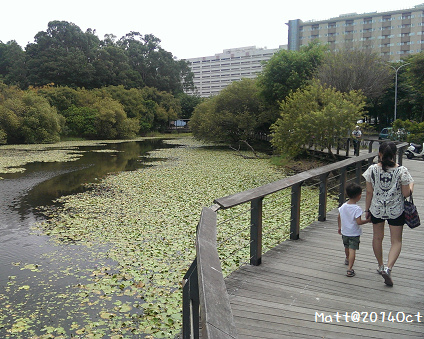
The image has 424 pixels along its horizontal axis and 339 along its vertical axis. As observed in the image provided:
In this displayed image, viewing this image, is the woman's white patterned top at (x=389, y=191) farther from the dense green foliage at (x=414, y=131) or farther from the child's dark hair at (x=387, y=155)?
the dense green foliage at (x=414, y=131)

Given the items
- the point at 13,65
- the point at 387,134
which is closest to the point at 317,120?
the point at 387,134

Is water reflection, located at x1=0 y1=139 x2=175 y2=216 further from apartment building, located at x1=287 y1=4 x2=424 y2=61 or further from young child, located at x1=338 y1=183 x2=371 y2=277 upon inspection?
apartment building, located at x1=287 y1=4 x2=424 y2=61

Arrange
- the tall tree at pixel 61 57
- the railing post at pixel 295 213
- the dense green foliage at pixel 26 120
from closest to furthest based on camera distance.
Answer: the railing post at pixel 295 213
the dense green foliage at pixel 26 120
the tall tree at pixel 61 57

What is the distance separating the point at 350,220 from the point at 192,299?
8.79ft

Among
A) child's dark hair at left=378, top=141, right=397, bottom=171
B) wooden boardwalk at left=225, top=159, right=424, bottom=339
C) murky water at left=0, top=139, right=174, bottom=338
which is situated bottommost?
murky water at left=0, top=139, right=174, bottom=338

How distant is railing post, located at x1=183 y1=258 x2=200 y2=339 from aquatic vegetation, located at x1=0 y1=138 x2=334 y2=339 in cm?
171

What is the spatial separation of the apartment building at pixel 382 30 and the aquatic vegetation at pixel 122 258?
219ft

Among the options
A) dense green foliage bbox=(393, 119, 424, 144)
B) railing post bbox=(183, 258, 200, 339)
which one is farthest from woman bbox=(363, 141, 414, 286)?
dense green foliage bbox=(393, 119, 424, 144)

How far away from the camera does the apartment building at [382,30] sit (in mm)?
72312

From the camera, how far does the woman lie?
12.3 feet

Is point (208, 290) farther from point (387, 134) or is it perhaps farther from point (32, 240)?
point (387, 134)

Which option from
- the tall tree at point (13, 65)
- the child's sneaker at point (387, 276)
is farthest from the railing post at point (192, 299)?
the tall tree at point (13, 65)

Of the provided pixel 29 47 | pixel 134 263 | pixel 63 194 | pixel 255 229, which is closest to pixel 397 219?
pixel 255 229

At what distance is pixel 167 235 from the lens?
8.38m
